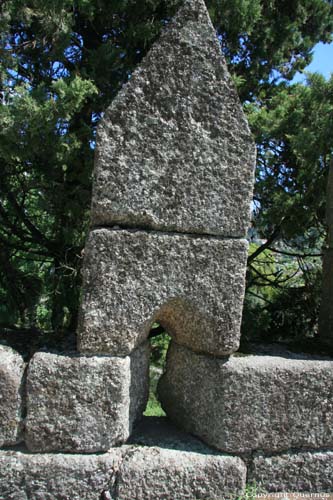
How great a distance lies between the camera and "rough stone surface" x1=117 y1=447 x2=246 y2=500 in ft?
7.51

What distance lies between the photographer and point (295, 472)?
2510 mm

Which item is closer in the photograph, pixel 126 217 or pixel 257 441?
pixel 126 217

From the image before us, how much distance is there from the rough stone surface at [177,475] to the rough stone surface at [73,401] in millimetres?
192

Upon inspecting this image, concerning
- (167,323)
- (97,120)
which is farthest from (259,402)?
(97,120)

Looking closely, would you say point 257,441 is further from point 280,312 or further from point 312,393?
point 280,312

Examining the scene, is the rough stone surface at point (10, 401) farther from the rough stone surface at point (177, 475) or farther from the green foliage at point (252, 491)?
the green foliage at point (252, 491)

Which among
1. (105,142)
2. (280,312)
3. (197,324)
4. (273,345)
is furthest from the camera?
(280,312)

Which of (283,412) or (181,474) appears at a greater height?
(283,412)

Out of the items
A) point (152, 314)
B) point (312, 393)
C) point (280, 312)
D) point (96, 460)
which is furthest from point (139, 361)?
point (280, 312)

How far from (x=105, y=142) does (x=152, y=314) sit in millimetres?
856

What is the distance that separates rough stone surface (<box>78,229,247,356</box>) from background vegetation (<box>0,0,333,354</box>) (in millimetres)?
510

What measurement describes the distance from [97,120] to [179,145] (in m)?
1.44

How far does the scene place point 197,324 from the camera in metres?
2.41

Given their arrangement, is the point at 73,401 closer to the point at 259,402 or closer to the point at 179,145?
the point at 259,402
